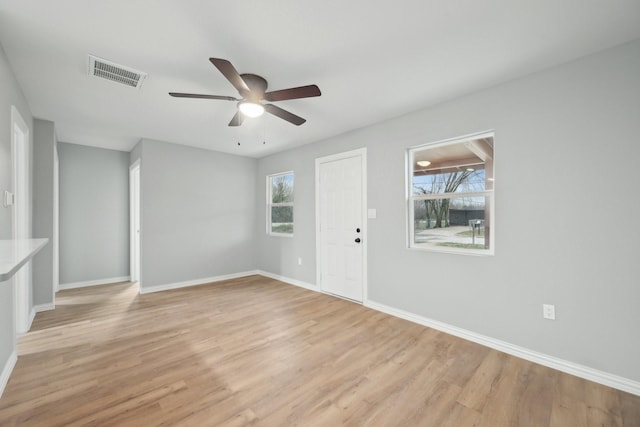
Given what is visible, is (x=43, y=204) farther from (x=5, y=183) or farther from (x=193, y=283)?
(x=193, y=283)

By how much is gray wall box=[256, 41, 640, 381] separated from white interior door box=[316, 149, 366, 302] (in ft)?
2.83

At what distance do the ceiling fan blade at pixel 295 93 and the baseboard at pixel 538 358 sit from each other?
2.65 metres

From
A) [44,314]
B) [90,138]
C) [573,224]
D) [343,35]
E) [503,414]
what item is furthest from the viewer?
[90,138]

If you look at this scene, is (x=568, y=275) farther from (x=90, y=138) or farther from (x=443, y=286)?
(x=90, y=138)

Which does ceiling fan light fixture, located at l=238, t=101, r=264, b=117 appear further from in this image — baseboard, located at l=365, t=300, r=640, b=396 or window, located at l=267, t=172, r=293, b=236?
baseboard, located at l=365, t=300, r=640, b=396

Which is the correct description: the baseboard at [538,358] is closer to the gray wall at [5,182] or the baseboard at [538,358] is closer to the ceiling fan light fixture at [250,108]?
the ceiling fan light fixture at [250,108]

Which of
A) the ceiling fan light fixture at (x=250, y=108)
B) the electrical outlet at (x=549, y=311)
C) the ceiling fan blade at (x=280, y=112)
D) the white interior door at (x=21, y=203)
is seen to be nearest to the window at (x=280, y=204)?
the ceiling fan blade at (x=280, y=112)

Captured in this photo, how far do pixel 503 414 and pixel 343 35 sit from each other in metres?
2.71

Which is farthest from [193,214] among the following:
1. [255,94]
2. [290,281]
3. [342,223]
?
[255,94]

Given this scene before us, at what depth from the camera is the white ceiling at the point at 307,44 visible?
1.66 metres

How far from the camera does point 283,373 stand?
7.02ft

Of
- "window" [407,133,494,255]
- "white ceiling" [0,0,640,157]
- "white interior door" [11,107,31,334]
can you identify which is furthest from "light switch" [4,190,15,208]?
"window" [407,133,494,255]

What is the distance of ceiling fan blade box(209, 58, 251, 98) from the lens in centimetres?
174

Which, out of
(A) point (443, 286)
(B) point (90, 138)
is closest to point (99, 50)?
(B) point (90, 138)
